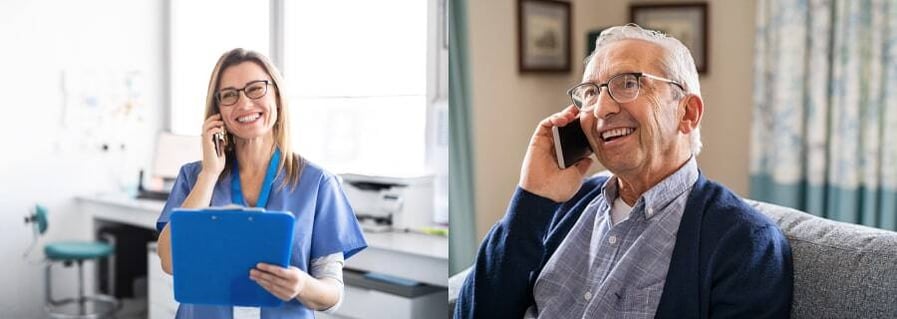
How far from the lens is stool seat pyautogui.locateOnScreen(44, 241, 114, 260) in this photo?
82 centimetres

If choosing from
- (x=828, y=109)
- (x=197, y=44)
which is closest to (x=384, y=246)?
(x=197, y=44)

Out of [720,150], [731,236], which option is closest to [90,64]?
[731,236]

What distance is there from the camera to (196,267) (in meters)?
0.90

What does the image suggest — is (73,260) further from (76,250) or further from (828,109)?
(828,109)

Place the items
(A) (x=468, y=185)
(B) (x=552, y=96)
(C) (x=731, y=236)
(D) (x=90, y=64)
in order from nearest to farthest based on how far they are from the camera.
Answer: (D) (x=90, y=64) < (C) (x=731, y=236) < (A) (x=468, y=185) < (B) (x=552, y=96)

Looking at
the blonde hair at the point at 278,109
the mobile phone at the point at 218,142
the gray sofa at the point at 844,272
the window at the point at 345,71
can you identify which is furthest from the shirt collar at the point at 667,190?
the mobile phone at the point at 218,142

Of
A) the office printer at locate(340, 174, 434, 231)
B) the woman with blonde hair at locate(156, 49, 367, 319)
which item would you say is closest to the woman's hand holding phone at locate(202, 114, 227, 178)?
the woman with blonde hair at locate(156, 49, 367, 319)

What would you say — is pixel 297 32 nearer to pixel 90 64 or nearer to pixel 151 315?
pixel 90 64

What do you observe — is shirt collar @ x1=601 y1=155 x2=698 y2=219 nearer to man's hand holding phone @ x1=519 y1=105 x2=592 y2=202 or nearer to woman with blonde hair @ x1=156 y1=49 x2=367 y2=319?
man's hand holding phone @ x1=519 y1=105 x2=592 y2=202

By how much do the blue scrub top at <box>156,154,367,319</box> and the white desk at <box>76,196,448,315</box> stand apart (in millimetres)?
20

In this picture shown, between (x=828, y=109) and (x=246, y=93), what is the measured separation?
297cm

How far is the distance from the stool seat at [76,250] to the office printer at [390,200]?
332mm

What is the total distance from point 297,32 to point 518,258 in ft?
1.94

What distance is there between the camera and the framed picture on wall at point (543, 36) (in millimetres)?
3037
